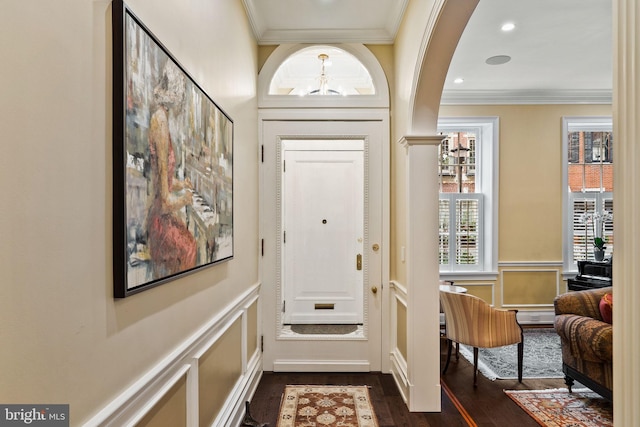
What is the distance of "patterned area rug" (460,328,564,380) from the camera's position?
3295mm

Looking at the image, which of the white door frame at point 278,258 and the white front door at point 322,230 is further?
the white front door at point 322,230

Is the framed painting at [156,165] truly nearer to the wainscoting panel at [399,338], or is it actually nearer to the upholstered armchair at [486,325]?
the wainscoting panel at [399,338]

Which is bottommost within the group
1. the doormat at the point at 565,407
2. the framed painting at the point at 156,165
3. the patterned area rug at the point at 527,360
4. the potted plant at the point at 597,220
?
the patterned area rug at the point at 527,360

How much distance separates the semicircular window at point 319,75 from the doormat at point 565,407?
3.09m

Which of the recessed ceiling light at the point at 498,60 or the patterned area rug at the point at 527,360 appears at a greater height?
the recessed ceiling light at the point at 498,60

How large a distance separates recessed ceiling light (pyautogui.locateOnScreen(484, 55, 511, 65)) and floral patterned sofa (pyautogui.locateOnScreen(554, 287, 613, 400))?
243 cm

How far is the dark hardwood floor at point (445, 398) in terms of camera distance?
8.11 feet

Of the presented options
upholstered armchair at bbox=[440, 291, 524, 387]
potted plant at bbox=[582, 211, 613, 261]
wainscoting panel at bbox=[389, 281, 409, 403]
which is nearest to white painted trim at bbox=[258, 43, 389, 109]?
wainscoting panel at bbox=[389, 281, 409, 403]

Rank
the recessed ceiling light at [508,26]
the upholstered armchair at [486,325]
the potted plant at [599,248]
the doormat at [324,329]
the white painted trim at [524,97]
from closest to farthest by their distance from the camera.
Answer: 1. the upholstered armchair at [486,325]
2. the recessed ceiling light at [508,26]
3. the doormat at [324,329]
4. the potted plant at [599,248]
5. the white painted trim at [524,97]

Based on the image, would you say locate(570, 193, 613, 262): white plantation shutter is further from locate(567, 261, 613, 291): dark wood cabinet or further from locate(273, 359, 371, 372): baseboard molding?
locate(273, 359, 371, 372): baseboard molding

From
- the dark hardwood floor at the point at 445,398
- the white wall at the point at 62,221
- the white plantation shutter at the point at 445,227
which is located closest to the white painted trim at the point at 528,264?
the white plantation shutter at the point at 445,227

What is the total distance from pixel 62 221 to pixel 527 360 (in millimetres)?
4073

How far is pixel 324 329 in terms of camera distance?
3930 mm

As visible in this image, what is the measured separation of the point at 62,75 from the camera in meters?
0.82
